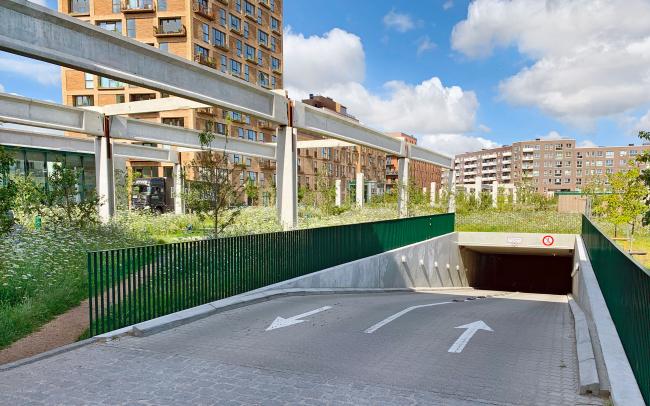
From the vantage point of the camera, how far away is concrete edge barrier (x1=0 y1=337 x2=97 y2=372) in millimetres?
6204

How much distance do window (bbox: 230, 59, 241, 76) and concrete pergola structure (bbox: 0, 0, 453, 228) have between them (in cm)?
3672

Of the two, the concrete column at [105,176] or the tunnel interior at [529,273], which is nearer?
the concrete column at [105,176]

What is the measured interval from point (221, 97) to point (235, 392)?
1088cm

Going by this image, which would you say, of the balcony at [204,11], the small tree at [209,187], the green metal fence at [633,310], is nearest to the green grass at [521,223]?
the small tree at [209,187]

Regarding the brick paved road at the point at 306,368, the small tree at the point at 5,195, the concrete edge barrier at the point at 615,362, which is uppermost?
the small tree at the point at 5,195

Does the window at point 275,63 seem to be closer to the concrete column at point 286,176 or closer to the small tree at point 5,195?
the concrete column at point 286,176

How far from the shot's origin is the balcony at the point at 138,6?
2082 inches

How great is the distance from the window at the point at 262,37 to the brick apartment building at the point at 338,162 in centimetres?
1425

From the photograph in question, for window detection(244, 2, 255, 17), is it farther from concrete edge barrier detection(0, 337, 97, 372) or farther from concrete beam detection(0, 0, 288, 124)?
concrete edge barrier detection(0, 337, 97, 372)

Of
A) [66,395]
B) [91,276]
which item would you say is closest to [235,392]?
[66,395]

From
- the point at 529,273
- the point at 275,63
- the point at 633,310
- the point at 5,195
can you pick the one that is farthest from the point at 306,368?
the point at 275,63

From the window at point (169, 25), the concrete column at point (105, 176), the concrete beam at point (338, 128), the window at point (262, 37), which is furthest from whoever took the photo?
the window at point (262, 37)

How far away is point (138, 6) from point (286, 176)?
4669cm

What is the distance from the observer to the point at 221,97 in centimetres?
1455
